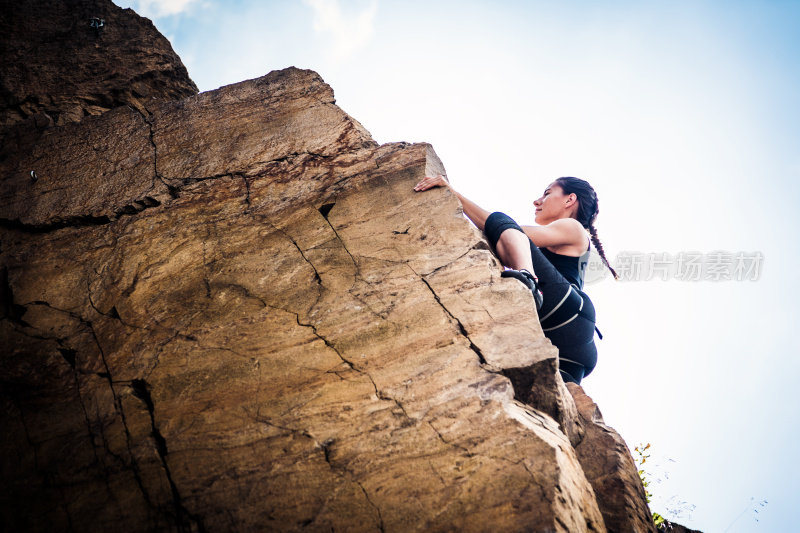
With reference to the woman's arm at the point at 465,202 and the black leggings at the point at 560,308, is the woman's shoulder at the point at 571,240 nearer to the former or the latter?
the black leggings at the point at 560,308

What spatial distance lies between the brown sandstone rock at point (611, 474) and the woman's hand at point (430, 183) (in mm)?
2111

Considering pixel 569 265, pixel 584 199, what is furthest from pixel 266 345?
pixel 584 199

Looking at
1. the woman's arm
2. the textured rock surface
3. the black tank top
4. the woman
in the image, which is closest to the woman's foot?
the woman

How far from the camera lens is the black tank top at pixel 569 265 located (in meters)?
4.49

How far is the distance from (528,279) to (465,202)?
39.9 inches

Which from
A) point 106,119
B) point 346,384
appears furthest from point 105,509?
point 106,119

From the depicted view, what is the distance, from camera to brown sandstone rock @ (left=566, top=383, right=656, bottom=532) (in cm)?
326

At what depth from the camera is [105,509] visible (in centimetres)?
269

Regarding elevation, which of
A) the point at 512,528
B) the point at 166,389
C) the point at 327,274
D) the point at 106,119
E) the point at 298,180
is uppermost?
the point at 106,119

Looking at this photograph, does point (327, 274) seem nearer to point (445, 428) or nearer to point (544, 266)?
point (445, 428)

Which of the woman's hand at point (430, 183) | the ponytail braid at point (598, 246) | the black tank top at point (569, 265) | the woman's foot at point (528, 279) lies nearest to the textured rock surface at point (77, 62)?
the woman's hand at point (430, 183)

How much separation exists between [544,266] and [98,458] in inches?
132

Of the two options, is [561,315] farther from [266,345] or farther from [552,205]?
[266,345]

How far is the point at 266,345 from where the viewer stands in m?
3.29
